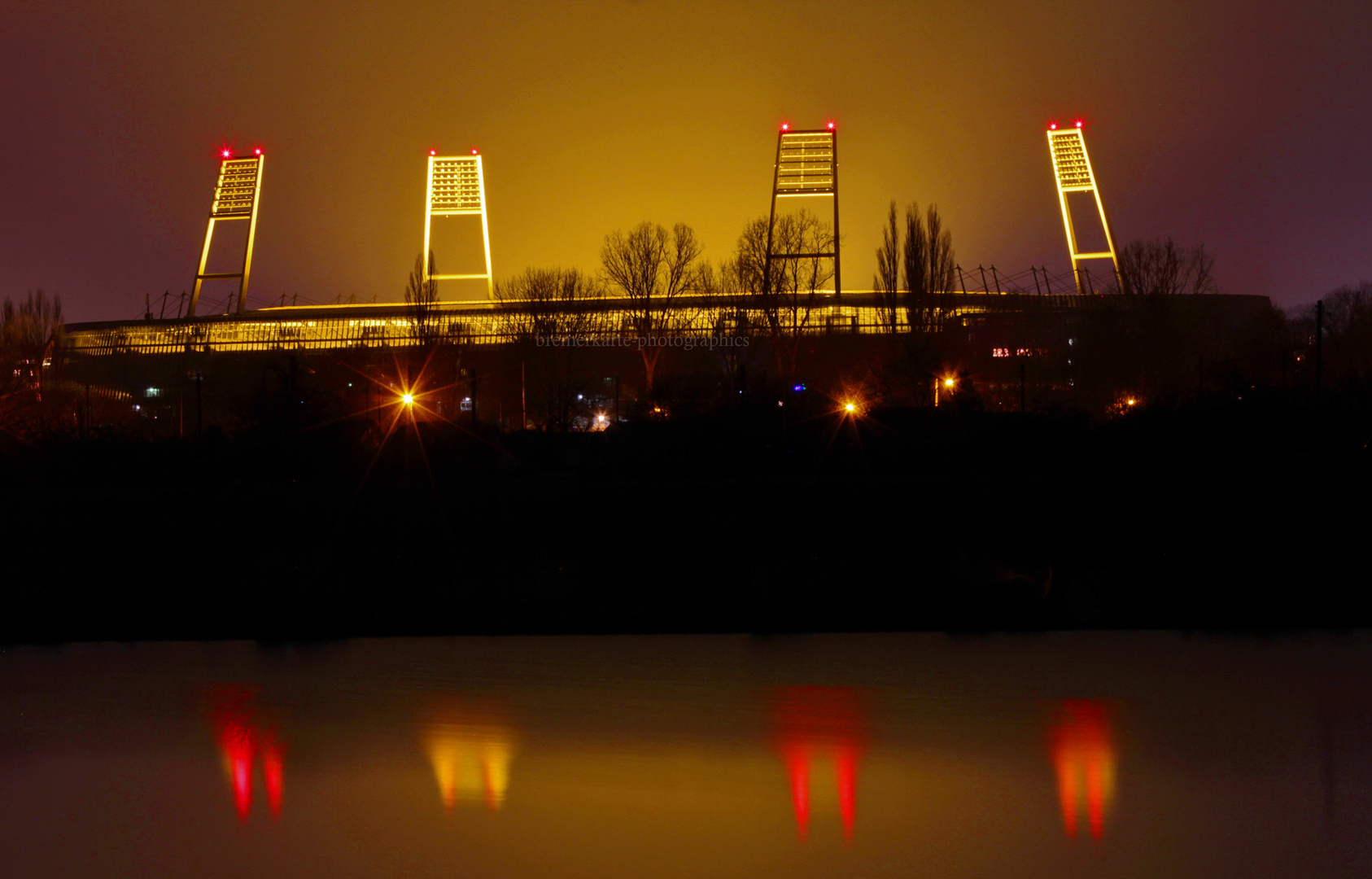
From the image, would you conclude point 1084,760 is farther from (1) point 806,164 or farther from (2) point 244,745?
(1) point 806,164

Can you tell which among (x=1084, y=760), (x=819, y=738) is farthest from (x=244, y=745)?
(x=1084, y=760)

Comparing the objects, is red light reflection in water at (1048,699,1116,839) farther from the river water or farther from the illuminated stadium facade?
the illuminated stadium facade

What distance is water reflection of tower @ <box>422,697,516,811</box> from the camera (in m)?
4.79

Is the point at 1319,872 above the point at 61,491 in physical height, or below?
below

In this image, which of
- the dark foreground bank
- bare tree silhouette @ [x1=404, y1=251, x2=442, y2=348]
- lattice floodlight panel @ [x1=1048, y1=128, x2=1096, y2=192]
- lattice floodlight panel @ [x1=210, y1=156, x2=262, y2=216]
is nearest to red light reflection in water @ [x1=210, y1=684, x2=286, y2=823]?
the dark foreground bank

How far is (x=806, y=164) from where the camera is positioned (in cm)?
4134

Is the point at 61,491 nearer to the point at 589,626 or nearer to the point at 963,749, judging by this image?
the point at 589,626

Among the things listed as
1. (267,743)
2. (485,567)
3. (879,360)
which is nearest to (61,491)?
(485,567)

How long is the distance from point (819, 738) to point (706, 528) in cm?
645

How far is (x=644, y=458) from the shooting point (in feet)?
47.2

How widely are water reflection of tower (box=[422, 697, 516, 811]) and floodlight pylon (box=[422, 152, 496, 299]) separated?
1681 inches

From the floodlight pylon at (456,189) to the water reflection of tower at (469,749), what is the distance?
42694mm

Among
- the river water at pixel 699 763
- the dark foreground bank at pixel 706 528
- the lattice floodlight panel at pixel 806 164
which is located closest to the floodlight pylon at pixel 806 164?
the lattice floodlight panel at pixel 806 164

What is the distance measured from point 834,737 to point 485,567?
18.7 feet
